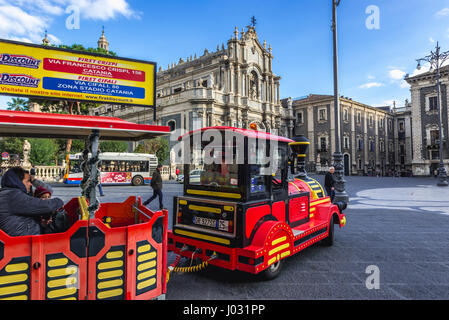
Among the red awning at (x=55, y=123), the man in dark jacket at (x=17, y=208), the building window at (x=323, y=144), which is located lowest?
the man in dark jacket at (x=17, y=208)

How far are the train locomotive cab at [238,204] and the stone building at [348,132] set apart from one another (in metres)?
38.3

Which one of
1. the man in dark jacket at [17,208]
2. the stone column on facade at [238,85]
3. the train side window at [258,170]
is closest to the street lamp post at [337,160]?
the train side window at [258,170]

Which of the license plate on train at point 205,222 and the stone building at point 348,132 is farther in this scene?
the stone building at point 348,132

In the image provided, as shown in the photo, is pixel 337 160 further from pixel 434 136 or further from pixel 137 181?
pixel 434 136

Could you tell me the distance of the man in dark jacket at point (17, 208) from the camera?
9.00 ft

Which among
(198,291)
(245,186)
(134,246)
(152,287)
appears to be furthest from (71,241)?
(245,186)

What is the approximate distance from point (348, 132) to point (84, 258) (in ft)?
150

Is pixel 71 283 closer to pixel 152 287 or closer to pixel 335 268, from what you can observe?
pixel 152 287

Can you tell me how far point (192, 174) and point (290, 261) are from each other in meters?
2.39

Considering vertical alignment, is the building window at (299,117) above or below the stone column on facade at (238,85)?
below

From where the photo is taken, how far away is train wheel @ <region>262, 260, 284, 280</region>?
13.1 feet

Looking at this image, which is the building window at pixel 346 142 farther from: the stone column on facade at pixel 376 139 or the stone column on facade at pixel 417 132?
the stone column on facade at pixel 417 132

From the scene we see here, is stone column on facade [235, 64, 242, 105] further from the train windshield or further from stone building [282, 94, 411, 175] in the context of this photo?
the train windshield

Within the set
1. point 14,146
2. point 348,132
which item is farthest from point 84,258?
point 348,132
